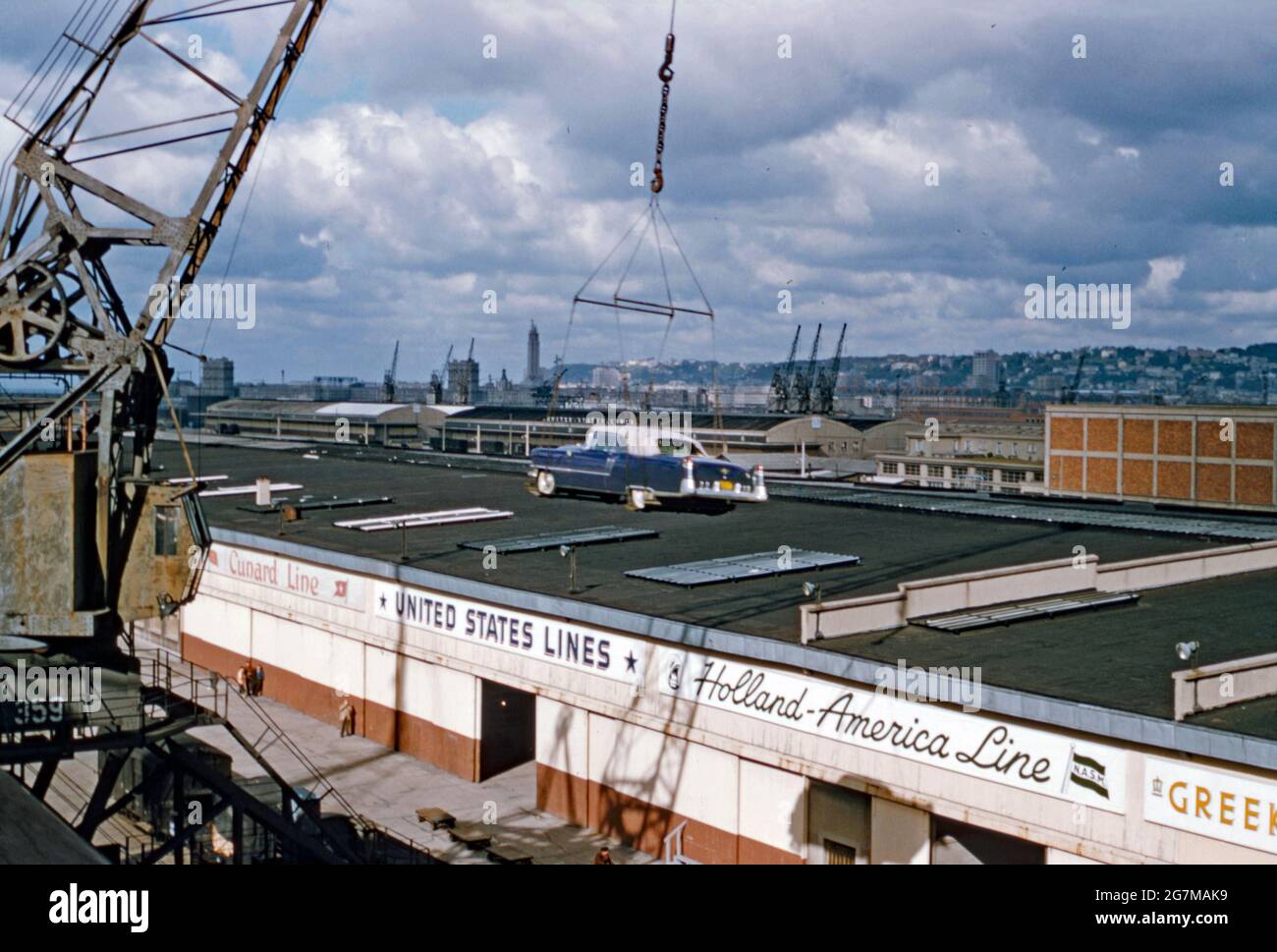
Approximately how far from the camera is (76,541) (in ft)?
67.4

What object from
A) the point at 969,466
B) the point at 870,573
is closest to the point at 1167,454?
the point at 969,466

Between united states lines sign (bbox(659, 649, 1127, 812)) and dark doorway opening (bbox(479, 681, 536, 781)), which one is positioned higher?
united states lines sign (bbox(659, 649, 1127, 812))

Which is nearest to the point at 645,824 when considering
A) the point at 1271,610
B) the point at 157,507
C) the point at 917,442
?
the point at 157,507

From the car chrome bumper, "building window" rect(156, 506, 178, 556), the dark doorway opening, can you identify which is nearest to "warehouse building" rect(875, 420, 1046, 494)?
the car chrome bumper

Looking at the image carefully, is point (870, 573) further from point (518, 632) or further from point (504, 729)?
point (504, 729)

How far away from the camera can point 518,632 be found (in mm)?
31156

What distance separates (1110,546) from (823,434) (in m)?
84.1

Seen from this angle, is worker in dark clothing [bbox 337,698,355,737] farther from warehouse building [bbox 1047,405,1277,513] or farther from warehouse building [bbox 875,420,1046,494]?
warehouse building [bbox 1047,405,1277,513]

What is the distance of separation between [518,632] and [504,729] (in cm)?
433
